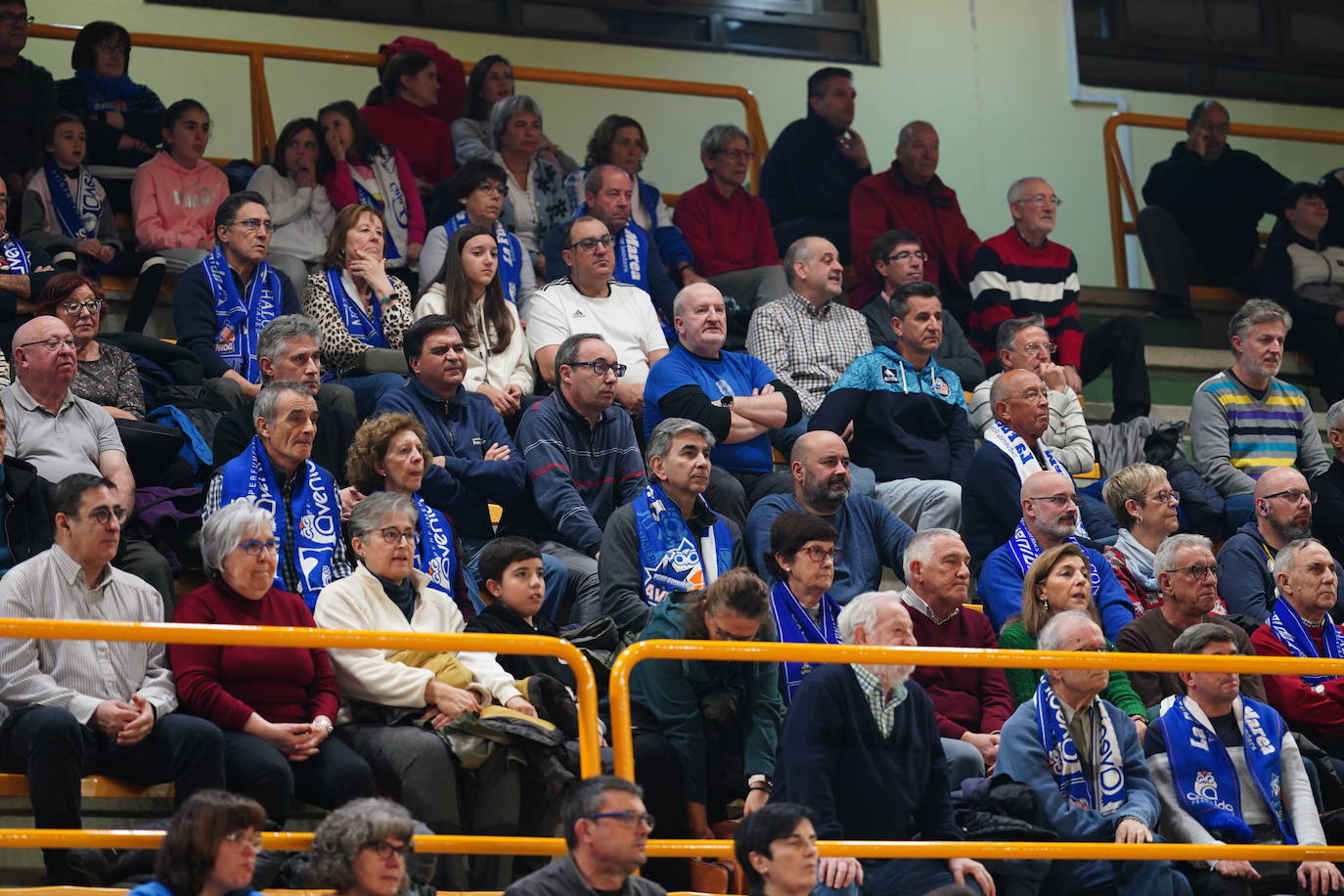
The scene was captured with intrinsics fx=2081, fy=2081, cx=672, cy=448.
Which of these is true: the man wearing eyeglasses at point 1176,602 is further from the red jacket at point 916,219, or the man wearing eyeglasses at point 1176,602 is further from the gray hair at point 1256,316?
the red jacket at point 916,219

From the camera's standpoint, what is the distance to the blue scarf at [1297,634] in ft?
21.5

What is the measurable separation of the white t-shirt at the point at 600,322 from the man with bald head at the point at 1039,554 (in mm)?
1645

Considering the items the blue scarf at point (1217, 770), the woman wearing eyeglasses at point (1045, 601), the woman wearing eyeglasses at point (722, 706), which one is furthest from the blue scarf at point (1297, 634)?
the woman wearing eyeglasses at point (722, 706)

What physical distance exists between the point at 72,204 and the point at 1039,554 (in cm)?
405

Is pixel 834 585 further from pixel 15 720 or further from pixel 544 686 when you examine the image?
pixel 15 720

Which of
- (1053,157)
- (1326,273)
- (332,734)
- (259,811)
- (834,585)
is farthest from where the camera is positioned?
(1053,157)

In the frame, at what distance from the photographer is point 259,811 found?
425cm

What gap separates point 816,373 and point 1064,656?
3172 mm

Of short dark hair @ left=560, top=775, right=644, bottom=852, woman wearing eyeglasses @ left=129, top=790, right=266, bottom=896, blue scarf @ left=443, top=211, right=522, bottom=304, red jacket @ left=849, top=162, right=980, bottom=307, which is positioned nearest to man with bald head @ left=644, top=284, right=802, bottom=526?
blue scarf @ left=443, top=211, right=522, bottom=304

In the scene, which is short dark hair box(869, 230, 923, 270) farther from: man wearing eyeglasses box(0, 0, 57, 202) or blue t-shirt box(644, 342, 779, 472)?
man wearing eyeglasses box(0, 0, 57, 202)

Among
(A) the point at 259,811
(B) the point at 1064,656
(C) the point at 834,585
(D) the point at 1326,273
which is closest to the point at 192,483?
(C) the point at 834,585

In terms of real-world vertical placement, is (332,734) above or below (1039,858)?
above

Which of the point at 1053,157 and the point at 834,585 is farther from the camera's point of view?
the point at 1053,157

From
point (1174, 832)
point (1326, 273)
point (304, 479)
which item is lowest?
point (1174, 832)
